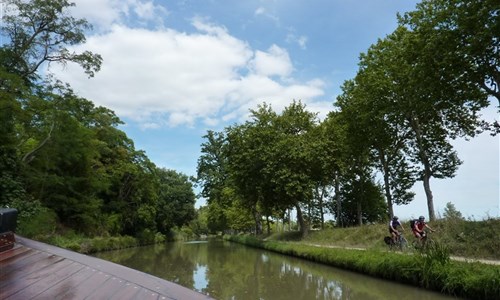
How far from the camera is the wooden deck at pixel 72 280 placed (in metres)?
2.57

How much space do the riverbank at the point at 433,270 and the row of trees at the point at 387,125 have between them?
707 cm

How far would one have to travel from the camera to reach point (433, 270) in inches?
433

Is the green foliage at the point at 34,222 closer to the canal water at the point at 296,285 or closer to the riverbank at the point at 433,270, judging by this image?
the canal water at the point at 296,285

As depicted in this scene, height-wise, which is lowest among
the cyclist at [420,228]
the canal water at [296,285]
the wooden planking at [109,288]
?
the canal water at [296,285]

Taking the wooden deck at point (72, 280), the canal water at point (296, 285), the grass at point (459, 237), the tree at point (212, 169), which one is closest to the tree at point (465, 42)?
the grass at point (459, 237)

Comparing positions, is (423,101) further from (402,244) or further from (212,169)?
(212,169)

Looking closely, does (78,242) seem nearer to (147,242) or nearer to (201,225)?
(147,242)

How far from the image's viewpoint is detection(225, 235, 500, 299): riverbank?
919 cm

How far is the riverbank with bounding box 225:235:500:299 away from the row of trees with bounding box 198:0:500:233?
7069 millimetres

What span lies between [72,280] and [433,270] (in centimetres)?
1057

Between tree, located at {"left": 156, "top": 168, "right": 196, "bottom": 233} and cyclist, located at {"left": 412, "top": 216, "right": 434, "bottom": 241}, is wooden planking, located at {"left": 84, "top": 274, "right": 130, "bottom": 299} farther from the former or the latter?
tree, located at {"left": 156, "top": 168, "right": 196, "bottom": 233}

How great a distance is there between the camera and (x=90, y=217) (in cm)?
2891

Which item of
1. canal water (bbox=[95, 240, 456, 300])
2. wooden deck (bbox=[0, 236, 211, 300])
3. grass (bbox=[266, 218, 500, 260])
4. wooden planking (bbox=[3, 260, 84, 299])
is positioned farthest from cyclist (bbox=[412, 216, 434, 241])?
wooden planking (bbox=[3, 260, 84, 299])

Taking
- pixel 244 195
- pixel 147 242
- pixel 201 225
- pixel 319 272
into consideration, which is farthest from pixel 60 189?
Answer: pixel 201 225
